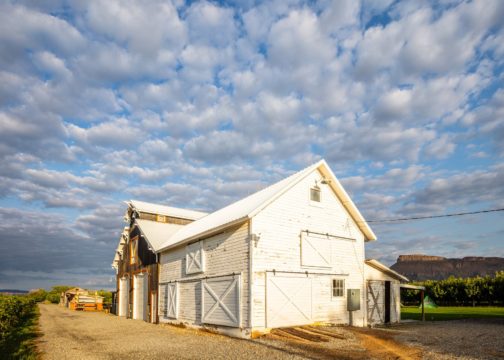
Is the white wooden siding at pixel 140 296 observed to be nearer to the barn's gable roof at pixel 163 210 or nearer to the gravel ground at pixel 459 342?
the barn's gable roof at pixel 163 210

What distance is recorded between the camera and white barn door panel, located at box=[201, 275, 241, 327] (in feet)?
56.7

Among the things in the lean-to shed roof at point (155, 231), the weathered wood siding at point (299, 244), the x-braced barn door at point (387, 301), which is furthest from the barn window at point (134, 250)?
the x-braced barn door at point (387, 301)

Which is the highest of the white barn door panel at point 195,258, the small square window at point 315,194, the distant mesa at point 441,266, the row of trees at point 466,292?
the small square window at point 315,194

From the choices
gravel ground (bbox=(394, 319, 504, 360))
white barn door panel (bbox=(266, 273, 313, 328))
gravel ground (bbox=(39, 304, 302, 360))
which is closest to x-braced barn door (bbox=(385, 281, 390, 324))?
gravel ground (bbox=(394, 319, 504, 360))

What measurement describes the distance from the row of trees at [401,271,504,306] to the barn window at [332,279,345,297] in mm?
29111

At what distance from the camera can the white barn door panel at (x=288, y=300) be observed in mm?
17016

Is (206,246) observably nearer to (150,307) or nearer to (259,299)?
(259,299)

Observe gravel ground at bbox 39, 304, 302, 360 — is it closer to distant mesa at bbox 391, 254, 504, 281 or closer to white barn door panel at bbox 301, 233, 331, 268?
white barn door panel at bbox 301, 233, 331, 268

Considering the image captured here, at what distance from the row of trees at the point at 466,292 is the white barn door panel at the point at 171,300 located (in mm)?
33011

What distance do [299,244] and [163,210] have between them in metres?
19.0

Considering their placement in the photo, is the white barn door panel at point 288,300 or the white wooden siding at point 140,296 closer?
the white barn door panel at point 288,300

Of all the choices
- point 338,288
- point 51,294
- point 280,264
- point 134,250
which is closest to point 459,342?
point 338,288

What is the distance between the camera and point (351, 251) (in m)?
22.1

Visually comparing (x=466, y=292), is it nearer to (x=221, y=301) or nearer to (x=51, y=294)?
(x=221, y=301)
